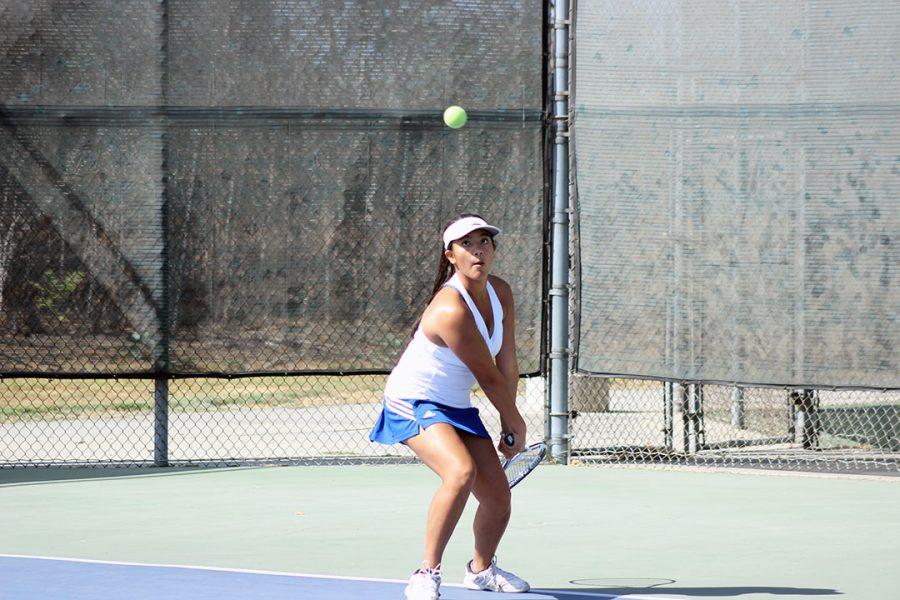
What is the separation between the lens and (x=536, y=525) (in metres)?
6.53

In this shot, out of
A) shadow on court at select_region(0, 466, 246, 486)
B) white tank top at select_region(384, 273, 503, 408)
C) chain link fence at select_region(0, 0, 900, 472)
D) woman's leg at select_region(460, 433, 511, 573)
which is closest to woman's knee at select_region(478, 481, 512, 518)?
woman's leg at select_region(460, 433, 511, 573)

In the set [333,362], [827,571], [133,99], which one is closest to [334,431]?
[333,362]

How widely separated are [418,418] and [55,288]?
14.6 ft

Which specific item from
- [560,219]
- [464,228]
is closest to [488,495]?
[464,228]

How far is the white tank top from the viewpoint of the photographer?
4750 mm

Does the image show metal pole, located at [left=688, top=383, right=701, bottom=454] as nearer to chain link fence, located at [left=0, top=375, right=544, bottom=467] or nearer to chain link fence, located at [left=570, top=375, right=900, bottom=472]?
chain link fence, located at [left=570, top=375, right=900, bottom=472]

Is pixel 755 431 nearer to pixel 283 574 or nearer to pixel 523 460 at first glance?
pixel 523 460

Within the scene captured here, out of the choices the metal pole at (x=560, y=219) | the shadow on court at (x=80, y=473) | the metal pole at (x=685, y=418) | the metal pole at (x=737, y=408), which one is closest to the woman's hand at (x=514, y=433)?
the metal pole at (x=560, y=219)

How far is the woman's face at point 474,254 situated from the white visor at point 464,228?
2cm

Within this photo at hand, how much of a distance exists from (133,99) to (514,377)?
14.6 feet

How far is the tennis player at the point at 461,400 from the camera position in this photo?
182 inches

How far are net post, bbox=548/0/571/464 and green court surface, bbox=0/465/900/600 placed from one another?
0.62 meters

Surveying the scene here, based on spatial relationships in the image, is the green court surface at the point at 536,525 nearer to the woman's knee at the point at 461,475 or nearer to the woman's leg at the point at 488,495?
the woman's leg at the point at 488,495

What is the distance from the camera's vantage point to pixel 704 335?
8.34 m
